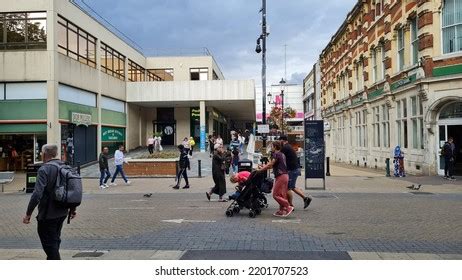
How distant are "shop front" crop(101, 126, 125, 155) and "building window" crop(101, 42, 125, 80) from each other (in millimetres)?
4494

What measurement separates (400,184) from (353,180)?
2.39 meters

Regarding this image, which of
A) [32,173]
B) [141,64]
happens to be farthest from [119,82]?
[32,173]

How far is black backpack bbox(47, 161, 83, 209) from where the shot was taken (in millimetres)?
5469

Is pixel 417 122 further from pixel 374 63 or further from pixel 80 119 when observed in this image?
pixel 80 119

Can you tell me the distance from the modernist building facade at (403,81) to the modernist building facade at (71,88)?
9.72m

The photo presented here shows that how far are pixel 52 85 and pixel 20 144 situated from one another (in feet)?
13.9

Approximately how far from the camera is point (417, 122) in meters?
22.9

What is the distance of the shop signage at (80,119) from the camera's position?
2903 centimetres

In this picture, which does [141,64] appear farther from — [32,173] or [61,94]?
[32,173]

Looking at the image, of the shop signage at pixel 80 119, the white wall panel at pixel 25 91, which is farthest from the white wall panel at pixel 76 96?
the white wall panel at pixel 25 91

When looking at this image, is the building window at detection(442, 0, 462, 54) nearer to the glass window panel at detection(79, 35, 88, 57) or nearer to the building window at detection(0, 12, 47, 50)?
the building window at detection(0, 12, 47, 50)

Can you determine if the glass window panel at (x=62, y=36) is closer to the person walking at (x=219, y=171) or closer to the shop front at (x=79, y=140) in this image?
the shop front at (x=79, y=140)

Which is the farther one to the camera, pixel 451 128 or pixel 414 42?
pixel 414 42

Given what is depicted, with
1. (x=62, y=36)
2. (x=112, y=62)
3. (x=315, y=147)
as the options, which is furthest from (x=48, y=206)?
(x=112, y=62)
